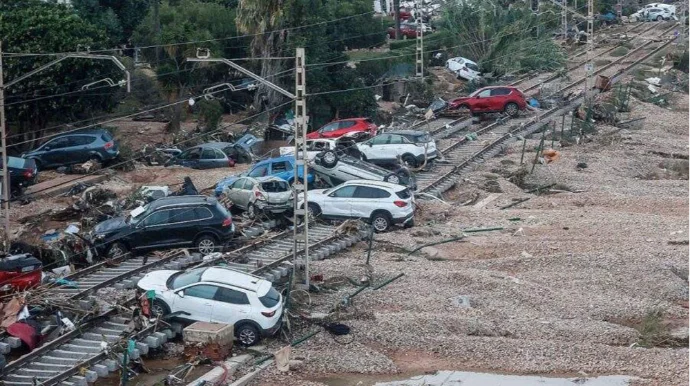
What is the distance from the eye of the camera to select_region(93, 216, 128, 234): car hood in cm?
2800

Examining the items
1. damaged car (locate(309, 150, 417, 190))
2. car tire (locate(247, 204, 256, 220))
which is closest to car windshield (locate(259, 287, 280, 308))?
car tire (locate(247, 204, 256, 220))

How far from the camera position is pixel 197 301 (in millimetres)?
22312

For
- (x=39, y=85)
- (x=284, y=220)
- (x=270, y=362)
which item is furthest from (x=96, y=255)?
(x=39, y=85)

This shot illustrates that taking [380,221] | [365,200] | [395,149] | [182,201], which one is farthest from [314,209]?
[395,149]

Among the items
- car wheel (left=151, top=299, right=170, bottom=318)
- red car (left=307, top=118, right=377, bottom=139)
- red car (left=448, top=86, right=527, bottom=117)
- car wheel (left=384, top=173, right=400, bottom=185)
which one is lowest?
red car (left=448, top=86, right=527, bottom=117)

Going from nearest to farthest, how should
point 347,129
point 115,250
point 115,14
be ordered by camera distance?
1. point 115,250
2. point 347,129
3. point 115,14

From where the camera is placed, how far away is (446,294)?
26.0m

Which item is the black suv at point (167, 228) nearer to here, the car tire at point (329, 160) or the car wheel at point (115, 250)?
the car wheel at point (115, 250)

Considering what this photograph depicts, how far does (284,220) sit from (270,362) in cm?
1094

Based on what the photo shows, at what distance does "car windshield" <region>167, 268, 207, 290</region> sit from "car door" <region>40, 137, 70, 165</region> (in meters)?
19.4

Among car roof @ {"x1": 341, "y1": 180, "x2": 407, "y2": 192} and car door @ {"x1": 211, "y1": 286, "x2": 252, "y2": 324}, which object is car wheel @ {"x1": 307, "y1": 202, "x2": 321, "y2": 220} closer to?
car roof @ {"x1": 341, "y1": 180, "x2": 407, "y2": 192}

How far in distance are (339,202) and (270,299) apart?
1002 centimetres

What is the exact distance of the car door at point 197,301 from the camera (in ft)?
73.1

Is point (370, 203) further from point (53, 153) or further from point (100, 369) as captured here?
point (53, 153)
